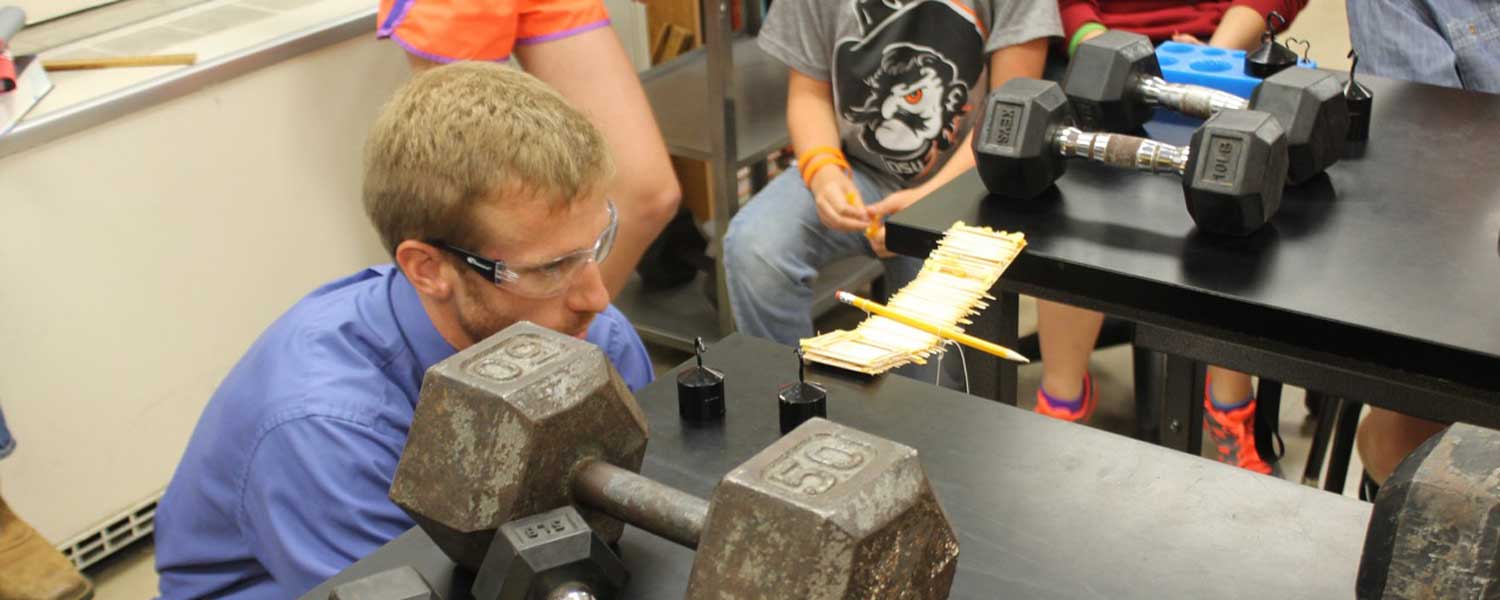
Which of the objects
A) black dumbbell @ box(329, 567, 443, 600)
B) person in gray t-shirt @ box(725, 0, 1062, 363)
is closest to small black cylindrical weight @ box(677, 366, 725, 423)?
black dumbbell @ box(329, 567, 443, 600)

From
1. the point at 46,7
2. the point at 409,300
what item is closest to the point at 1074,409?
the point at 409,300

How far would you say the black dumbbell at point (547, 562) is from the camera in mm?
962

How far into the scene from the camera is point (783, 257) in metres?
2.60

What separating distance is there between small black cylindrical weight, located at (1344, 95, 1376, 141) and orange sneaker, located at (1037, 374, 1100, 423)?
98 cm

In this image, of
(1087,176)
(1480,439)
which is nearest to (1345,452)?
(1087,176)

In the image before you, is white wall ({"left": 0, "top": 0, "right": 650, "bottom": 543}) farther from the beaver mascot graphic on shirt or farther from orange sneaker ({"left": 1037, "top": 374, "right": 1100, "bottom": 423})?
orange sneaker ({"left": 1037, "top": 374, "right": 1100, "bottom": 423})

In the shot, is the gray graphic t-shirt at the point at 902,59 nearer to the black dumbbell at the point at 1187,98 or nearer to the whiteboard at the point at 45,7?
the black dumbbell at the point at 1187,98

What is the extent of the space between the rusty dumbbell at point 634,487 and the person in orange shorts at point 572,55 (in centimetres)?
140

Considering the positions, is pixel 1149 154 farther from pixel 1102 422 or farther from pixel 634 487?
pixel 1102 422

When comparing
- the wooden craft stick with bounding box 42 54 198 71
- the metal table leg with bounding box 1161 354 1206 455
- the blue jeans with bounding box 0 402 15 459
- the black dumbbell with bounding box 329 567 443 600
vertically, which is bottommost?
the metal table leg with bounding box 1161 354 1206 455

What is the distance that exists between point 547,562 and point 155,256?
186 cm

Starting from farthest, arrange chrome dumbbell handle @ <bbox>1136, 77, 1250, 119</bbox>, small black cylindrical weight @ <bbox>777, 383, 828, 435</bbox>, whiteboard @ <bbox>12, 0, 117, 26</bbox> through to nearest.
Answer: whiteboard @ <bbox>12, 0, 117, 26</bbox> < chrome dumbbell handle @ <bbox>1136, 77, 1250, 119</bbox> < small black cylindrical weight @ <bbox>777, 383, 828, 435</bbox>

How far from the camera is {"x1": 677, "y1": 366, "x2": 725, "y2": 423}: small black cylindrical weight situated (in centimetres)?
124

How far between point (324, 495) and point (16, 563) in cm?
138
